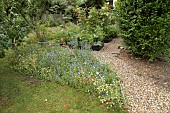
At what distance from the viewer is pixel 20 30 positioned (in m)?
4.70

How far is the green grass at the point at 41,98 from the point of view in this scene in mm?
3353

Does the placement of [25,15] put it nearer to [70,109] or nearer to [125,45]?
[125,45]

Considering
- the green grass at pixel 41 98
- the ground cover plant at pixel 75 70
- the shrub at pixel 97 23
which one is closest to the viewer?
the green grass at pixel 41 98

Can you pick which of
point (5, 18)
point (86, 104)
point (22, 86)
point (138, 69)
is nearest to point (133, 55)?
point (138, 69)

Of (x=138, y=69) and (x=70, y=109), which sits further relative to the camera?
(x=138, y=69)

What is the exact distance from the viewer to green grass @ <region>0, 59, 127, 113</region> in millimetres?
→ 3353

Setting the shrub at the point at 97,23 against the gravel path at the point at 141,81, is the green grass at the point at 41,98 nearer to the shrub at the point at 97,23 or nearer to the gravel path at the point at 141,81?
the gravel path at the point at 141,81

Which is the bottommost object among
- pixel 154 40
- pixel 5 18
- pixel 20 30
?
pixel 154 40

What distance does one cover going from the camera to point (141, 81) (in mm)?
4176

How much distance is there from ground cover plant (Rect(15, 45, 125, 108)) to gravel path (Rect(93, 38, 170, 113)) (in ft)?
0.89

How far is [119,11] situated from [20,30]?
254 centimetres

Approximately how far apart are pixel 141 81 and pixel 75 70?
146 cm

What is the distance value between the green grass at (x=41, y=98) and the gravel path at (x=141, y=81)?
1.75 ft

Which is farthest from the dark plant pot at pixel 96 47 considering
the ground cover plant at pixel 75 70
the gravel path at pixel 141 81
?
the ground cover plant at pixel 75 70
